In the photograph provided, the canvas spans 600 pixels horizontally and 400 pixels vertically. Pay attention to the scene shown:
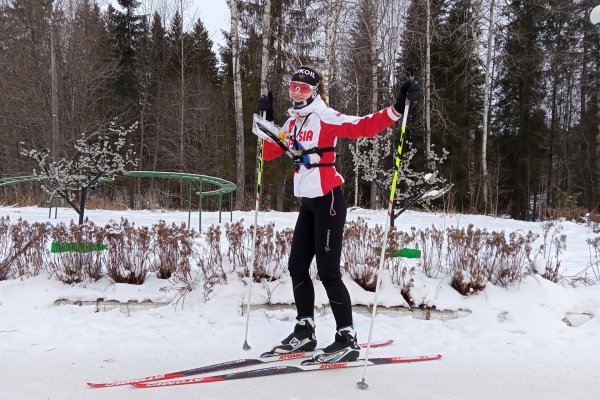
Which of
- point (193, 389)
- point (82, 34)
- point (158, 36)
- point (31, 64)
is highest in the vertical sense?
point (158, 36)

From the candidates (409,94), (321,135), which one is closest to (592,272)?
(409,94)

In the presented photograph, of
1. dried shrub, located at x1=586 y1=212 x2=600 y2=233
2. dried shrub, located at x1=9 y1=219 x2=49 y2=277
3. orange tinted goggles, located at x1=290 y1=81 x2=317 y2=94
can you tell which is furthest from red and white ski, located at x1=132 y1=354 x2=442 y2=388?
dried shrub, located at x1=586 y1=212 x2=600 y2=233

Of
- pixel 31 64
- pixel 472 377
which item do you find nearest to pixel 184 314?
pixel 472 377

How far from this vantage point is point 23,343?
3191 millimetres

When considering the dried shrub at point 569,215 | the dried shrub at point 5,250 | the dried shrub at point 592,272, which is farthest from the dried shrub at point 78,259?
the dried shrub at point 569,215

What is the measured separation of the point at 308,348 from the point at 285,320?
72 centimetres

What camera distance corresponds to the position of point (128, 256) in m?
4.19

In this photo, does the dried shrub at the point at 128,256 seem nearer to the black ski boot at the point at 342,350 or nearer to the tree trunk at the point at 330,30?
the black ski boot at the point at 342,350

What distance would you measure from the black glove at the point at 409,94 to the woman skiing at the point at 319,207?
106 millimetres

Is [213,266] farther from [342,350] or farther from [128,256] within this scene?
[342,350]

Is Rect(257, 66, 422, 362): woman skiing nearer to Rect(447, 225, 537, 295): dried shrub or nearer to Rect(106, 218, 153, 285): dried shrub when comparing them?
Rect(447, 225, 537, 295): dried shrub

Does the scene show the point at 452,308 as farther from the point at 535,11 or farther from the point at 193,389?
the point at 535,11

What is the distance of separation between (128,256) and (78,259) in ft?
1.48

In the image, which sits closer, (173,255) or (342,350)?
(342,350)
